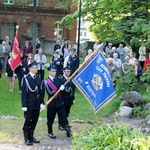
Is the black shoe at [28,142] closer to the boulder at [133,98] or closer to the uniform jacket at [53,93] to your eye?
the uniform jacket at [53,93]

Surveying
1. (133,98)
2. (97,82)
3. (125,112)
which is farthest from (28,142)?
(133,98)

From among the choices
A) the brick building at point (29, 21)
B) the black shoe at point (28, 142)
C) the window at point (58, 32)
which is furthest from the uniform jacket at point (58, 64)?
the window at point (58, 32)

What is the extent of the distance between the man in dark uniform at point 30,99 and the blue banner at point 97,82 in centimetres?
111

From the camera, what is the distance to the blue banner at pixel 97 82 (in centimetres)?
1013

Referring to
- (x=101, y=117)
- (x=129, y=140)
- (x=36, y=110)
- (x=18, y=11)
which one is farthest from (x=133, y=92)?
(x=18, y=11)

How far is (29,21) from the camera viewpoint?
37531mm

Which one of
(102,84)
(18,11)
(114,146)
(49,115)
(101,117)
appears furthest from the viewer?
(18,11)

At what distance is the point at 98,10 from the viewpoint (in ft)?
74.1

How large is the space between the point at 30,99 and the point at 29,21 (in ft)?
92.3

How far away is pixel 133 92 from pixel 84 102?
211cm

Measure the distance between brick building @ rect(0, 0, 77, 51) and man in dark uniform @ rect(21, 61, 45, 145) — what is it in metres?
25.8

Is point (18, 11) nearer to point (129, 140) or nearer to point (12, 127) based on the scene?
point (12, 127)

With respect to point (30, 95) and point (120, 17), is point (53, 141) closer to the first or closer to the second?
point (30, 95)

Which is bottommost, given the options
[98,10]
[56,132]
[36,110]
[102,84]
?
[56,132]
